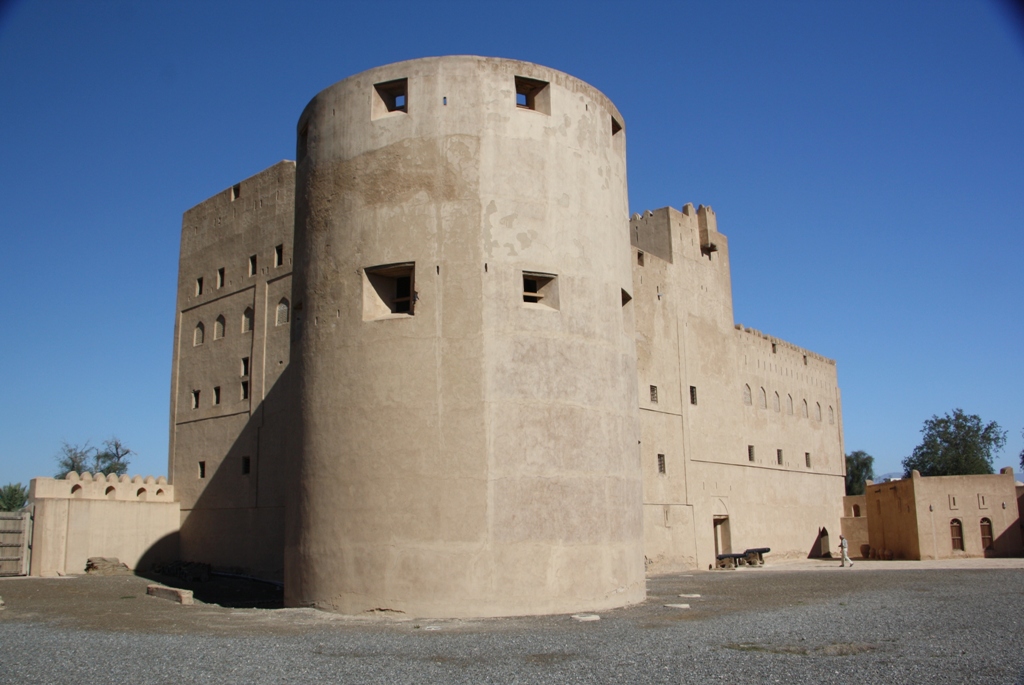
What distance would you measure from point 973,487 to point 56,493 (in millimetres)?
29877

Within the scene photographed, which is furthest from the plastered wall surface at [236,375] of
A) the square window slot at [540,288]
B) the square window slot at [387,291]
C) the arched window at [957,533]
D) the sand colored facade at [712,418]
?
the arched window at [957,533]

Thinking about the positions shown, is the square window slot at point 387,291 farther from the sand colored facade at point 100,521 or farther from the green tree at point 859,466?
the green tree at point 859,466

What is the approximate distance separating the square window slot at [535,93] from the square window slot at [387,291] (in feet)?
10.4

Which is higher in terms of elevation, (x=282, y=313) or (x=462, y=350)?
(x=282, y=313)

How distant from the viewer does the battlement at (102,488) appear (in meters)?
23.0

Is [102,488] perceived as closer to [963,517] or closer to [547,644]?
[547,644]

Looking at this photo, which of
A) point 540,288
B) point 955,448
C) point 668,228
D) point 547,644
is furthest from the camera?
point 955,448

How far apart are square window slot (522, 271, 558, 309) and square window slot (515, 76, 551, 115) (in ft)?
8.65

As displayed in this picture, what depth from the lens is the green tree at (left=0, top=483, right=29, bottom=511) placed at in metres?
32.3

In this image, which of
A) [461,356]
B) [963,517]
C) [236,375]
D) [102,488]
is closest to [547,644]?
[461,356]

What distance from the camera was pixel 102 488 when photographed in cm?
2436

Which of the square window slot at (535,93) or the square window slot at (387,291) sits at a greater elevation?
the square window slot at (535,93)

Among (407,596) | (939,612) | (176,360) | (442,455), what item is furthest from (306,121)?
(176,360)

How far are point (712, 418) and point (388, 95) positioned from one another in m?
19.1
